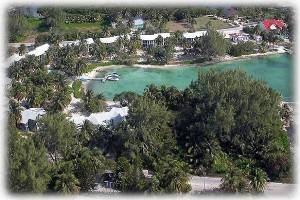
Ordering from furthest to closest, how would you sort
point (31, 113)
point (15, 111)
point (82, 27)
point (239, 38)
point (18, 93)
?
point (82, 27) → point (239, 38) → point (18, 93) → point (31, 113) → point (15, 111)

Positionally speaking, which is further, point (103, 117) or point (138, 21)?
point (138, 21)

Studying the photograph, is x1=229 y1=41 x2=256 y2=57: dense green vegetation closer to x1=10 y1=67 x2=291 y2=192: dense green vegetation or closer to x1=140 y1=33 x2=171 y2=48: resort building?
x1=140 y1=33 x2=171 y2=48: resort building

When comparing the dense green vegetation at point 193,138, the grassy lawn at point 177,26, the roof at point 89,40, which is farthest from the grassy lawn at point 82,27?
the dense green vegetation at point 193,138

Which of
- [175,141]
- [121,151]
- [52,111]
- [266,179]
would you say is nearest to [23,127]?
[52,111]

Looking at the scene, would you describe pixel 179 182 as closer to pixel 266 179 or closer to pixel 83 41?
pixel 266 179

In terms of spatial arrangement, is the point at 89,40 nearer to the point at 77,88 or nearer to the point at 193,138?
the point at 77,88

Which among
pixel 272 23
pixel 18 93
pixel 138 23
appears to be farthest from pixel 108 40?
pixel 272 23
